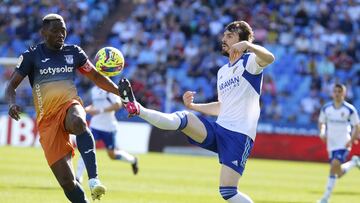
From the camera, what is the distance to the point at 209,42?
35.7 metres

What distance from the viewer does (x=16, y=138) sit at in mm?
31594

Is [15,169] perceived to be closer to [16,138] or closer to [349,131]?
[349,131]

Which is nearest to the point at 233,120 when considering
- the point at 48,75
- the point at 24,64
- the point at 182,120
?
the point at 182,120

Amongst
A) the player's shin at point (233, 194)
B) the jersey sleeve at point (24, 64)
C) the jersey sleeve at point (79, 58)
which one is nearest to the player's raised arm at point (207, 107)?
the player's shin at point (233, 194)

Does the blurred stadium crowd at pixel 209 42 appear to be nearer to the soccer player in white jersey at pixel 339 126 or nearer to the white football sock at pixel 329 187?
the soccer player in white jersey at pixel 339 126

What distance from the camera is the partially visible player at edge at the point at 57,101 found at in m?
9.91

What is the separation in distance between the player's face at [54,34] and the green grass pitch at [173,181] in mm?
3986

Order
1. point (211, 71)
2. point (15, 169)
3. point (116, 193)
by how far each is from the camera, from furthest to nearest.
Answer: point (211, 71) < point (15, 169) < point (116, 193)

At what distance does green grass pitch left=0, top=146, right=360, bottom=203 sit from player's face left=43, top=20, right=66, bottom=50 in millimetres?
3986

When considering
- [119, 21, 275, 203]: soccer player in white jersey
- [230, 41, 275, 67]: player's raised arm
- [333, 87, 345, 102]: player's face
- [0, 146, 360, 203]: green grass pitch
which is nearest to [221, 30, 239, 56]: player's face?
[119, 21, 275, 203]: soccer player in white jersey

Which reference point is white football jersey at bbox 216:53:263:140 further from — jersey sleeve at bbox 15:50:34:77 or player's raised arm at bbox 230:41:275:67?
jersey sleeve at bbox 15:50:34:77

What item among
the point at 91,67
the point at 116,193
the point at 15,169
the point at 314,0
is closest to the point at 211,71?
the point at 314,0

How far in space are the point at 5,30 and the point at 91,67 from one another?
28648 mm

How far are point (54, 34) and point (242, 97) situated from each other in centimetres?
248
